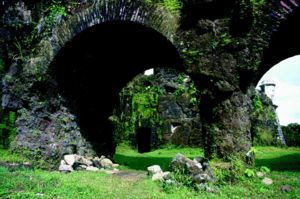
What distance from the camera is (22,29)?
7.20m

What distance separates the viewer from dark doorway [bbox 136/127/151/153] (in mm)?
16031

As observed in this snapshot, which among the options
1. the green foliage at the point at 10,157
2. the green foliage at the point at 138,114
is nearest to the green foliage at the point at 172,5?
the green foliage at the point at 10,157

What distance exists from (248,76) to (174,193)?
2220 millimetres

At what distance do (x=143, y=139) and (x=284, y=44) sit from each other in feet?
37.6

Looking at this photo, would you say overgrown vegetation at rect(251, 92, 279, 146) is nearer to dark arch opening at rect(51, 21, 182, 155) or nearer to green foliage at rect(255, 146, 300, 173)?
green foliage at rect(255, 146, 300, 173)

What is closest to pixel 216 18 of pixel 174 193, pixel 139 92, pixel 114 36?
pixel 114 36

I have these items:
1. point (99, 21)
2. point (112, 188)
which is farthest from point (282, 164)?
point (99, 21)

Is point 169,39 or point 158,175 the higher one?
point 169,39

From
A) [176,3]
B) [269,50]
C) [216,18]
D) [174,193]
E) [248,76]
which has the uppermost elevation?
[176,3]

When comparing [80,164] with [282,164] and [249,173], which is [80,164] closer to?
[249,173]

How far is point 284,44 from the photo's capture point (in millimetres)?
5484

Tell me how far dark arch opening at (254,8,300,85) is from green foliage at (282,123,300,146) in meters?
10.1

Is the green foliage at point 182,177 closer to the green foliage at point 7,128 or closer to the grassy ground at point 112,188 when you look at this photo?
the grassy ground at point 112,188

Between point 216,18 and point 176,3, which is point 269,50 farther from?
point 176,3
